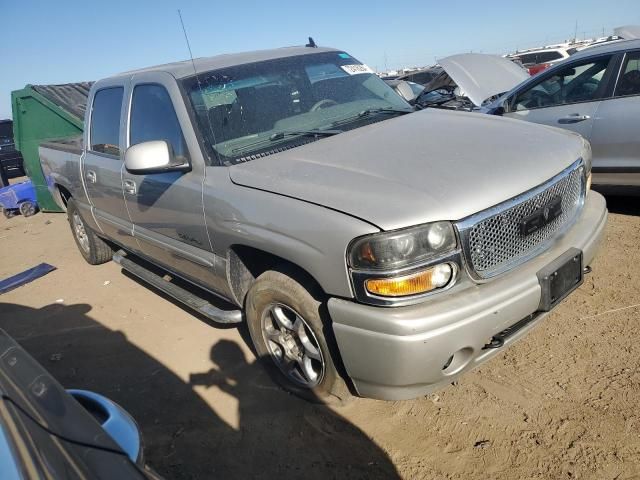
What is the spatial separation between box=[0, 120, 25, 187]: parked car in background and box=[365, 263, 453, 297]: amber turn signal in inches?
531

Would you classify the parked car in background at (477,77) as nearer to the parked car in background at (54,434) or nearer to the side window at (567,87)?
the side window at (567,87)

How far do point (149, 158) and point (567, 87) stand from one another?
442 cm

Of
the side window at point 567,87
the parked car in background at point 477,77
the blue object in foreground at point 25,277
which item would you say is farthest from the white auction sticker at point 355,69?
the blue object in foreground at point 25,277

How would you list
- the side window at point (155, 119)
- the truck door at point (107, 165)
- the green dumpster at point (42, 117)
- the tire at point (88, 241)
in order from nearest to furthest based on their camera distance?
the side window at point (155, 119) → the truck door at point (107, 165) → the tire at point (88, 241) → the green dumpster at point (42, 117)

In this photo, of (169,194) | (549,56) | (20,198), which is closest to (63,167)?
(169,194)

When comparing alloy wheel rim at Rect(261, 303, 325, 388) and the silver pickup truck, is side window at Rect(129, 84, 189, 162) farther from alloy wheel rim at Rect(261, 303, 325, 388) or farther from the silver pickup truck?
alloy wheel rim at Rect(261, 303, 325, 388)

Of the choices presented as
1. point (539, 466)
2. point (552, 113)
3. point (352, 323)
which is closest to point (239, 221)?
point (352, 323)

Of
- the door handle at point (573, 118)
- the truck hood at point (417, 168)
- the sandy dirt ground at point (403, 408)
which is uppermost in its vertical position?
the truck hood at point (417, 168)

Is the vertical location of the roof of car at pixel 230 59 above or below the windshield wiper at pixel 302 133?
above

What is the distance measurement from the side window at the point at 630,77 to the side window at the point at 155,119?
4.06 meters

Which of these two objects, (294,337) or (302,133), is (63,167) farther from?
(294,337)

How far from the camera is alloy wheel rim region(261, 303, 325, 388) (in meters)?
2.55

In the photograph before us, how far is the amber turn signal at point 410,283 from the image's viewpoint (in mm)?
2041

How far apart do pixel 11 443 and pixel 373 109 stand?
9.56 ft
